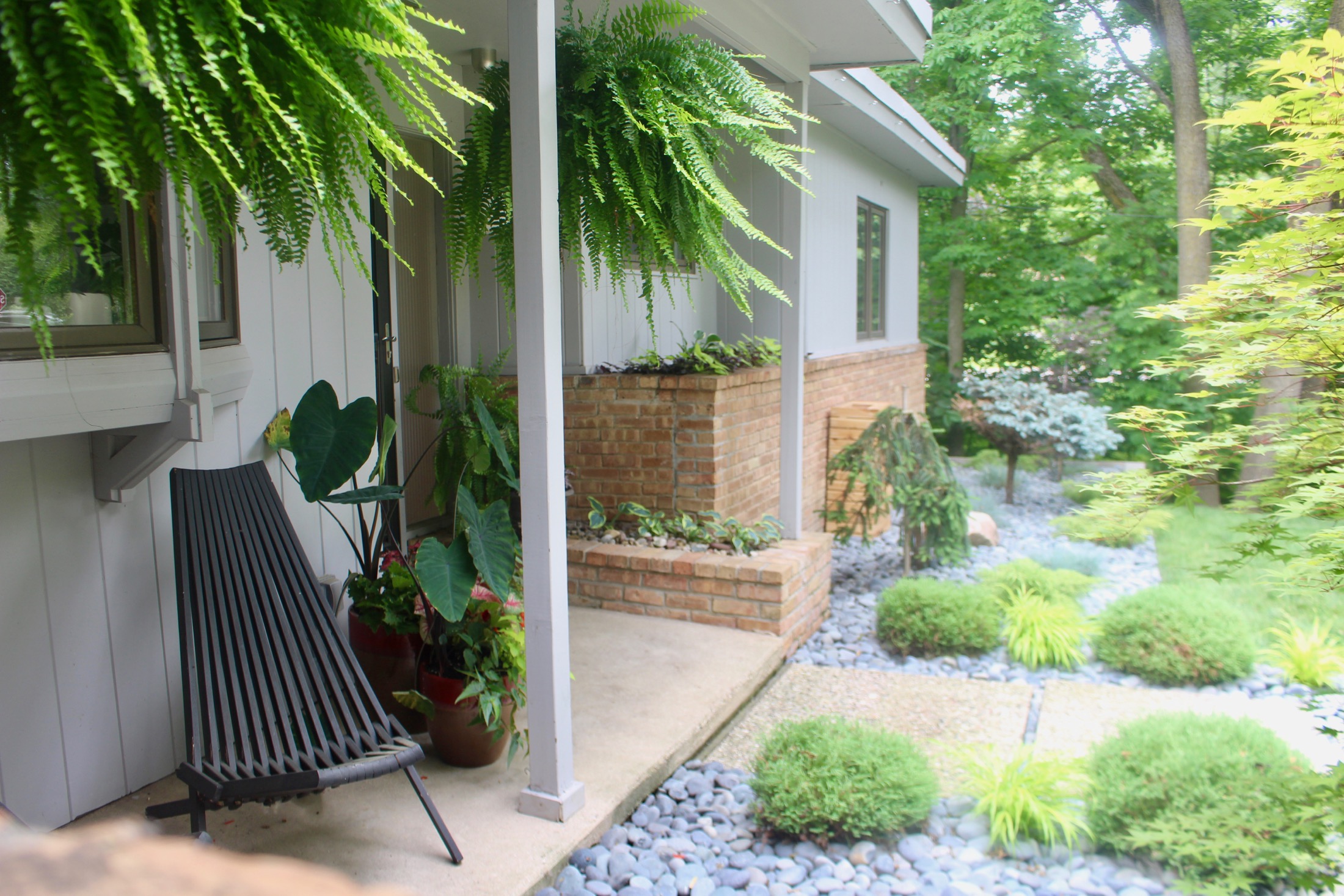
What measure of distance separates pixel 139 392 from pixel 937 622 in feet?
12.1

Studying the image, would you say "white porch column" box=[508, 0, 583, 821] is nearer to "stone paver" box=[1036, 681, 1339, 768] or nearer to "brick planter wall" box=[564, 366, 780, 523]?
"stone paver" box=[1036, 681, 1339, 768]

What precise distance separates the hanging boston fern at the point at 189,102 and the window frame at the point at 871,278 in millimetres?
7885

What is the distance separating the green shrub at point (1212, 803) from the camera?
7.95ft

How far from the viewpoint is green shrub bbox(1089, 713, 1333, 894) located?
242 cm

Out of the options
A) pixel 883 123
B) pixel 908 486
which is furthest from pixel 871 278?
pixel 908 486

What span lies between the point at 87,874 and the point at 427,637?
2788 mm

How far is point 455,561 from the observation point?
2.73m

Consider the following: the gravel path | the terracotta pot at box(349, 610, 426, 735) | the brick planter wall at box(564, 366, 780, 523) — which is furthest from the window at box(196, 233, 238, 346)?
the brick planter wall at box(564, 366, 780, 523)

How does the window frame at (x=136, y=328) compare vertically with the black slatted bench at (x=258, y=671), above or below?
above

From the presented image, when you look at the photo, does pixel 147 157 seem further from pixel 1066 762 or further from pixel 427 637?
pixel 1066 762

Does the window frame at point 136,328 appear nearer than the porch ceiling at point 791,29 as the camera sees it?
Yes

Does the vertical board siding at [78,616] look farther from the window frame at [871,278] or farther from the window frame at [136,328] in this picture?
the window frame at [871,278]

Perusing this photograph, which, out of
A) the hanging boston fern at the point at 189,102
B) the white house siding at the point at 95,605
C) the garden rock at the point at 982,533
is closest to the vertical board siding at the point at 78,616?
the white house siding at the point at 95,605

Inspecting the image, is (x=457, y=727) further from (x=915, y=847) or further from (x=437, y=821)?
(x=915, y=847)
